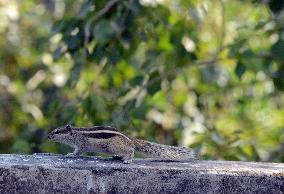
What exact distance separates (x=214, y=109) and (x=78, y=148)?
385 centimetres

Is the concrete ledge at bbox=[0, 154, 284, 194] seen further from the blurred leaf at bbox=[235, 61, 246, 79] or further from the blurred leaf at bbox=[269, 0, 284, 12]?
the blurred leaf at bbox=[269, 0, 284, 12]

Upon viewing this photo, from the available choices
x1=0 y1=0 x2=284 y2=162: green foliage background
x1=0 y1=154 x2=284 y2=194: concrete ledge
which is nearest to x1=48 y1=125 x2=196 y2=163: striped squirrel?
x1=0 y1=154 x2=284 y2=194: concrete ledge

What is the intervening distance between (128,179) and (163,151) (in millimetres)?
587

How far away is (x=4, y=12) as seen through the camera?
8375 millimetres

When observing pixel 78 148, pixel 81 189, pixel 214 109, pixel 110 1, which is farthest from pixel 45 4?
pixel 81 189

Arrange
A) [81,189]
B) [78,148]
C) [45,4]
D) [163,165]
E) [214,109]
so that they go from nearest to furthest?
[81,189]
[163,165]
[78,148]
[214,109]
[45,4]

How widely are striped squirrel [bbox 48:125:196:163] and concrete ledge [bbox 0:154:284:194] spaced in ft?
1.16

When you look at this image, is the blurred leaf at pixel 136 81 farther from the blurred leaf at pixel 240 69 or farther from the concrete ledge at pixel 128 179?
the concrete ledge at pixel 128 179

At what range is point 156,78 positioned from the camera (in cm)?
566

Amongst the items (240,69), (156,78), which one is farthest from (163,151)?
(240,69)

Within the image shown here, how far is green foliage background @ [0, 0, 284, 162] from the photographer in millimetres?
5695

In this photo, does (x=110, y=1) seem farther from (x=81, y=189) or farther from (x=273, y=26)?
(x=81, y=189)

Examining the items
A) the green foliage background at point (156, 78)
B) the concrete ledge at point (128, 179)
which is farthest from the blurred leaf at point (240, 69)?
the concrete ledge at point (128, 179)

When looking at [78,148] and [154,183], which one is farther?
[78,148]
